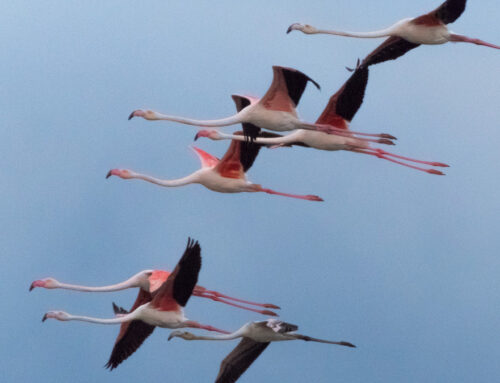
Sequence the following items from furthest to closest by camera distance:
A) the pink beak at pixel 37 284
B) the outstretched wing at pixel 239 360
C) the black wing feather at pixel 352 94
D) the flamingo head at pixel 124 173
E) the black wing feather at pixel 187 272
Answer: the flamingo head at pixel 124 173
the pink beak at pixel 37 284
the outstretched wing at pixel 239 360
the black wing feather at pixel 352 94
the black wing feather at pixel 187 272

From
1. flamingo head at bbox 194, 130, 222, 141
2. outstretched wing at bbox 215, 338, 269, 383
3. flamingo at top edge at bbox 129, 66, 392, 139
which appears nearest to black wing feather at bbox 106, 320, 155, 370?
outstretched wing at bbox 215, 338, 269, 383

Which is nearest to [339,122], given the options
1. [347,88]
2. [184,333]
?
[347,88]

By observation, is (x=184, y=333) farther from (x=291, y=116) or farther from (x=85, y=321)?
(x=291, y=116)

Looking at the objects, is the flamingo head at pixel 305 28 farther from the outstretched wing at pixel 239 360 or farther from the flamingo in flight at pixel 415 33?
the outstretched wing at pixel 239 360

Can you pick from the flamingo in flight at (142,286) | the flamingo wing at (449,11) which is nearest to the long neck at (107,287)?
the flamingo in flight at (142,286)

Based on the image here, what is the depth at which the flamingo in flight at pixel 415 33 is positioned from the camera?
1043 inches

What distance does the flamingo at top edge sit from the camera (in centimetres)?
2536

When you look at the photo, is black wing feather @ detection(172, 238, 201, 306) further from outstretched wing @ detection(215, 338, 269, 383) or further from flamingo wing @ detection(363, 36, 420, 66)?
flamingo wing @ detection(363, 36, 420, 66)

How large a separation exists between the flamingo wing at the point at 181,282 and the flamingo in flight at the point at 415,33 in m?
4.11

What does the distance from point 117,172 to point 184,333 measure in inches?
115

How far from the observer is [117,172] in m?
28.7

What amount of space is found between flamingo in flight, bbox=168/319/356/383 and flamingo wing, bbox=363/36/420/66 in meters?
4.37

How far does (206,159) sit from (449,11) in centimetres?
484

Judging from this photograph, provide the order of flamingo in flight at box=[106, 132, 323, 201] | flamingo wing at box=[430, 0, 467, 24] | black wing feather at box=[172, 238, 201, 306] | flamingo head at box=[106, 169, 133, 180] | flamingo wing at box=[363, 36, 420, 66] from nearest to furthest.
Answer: black wing feather at box=[172, 238, 201, 306] < flamingo wing at box=[430, 0, 467, 24] < flamingo wing at box=[363, 36, 420, 66] < flamingo in flight at box=[106, 132, 323, 201] < flamingo head at box=[106, 169, 133, 180]
